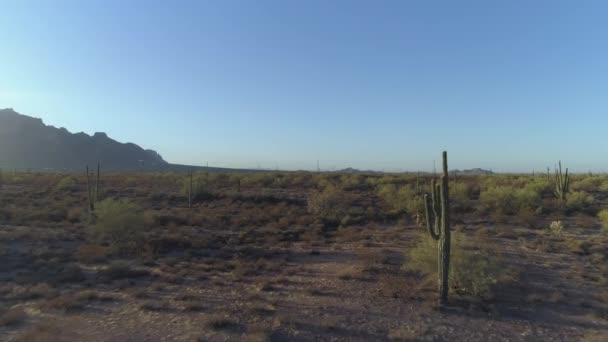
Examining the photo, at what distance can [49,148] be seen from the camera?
126 m

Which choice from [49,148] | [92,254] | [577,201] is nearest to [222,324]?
[92,254]

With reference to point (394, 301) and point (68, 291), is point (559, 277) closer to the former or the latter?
point (394, 301)

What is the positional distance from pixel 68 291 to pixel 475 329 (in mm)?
10792

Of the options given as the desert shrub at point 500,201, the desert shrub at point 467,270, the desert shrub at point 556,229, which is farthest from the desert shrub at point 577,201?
the desert shrub at point 467,270

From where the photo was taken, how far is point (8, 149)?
11800 cm

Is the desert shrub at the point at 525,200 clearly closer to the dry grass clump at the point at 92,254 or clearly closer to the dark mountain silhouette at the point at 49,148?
the dry grass clump at the point at 92,254

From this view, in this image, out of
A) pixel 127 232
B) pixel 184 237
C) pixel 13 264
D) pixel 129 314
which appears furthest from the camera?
pixel 184 237

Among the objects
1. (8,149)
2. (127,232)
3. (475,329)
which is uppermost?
(8,149)

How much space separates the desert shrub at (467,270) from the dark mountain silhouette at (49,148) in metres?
126

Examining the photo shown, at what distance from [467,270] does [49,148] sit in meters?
149

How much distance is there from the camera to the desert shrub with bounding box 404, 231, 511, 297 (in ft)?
32.3

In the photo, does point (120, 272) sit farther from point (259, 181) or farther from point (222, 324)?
point (259, 181)

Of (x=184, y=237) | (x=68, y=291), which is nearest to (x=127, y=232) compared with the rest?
(x=184, y=237)

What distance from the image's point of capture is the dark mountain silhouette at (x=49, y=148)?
118688 mm
